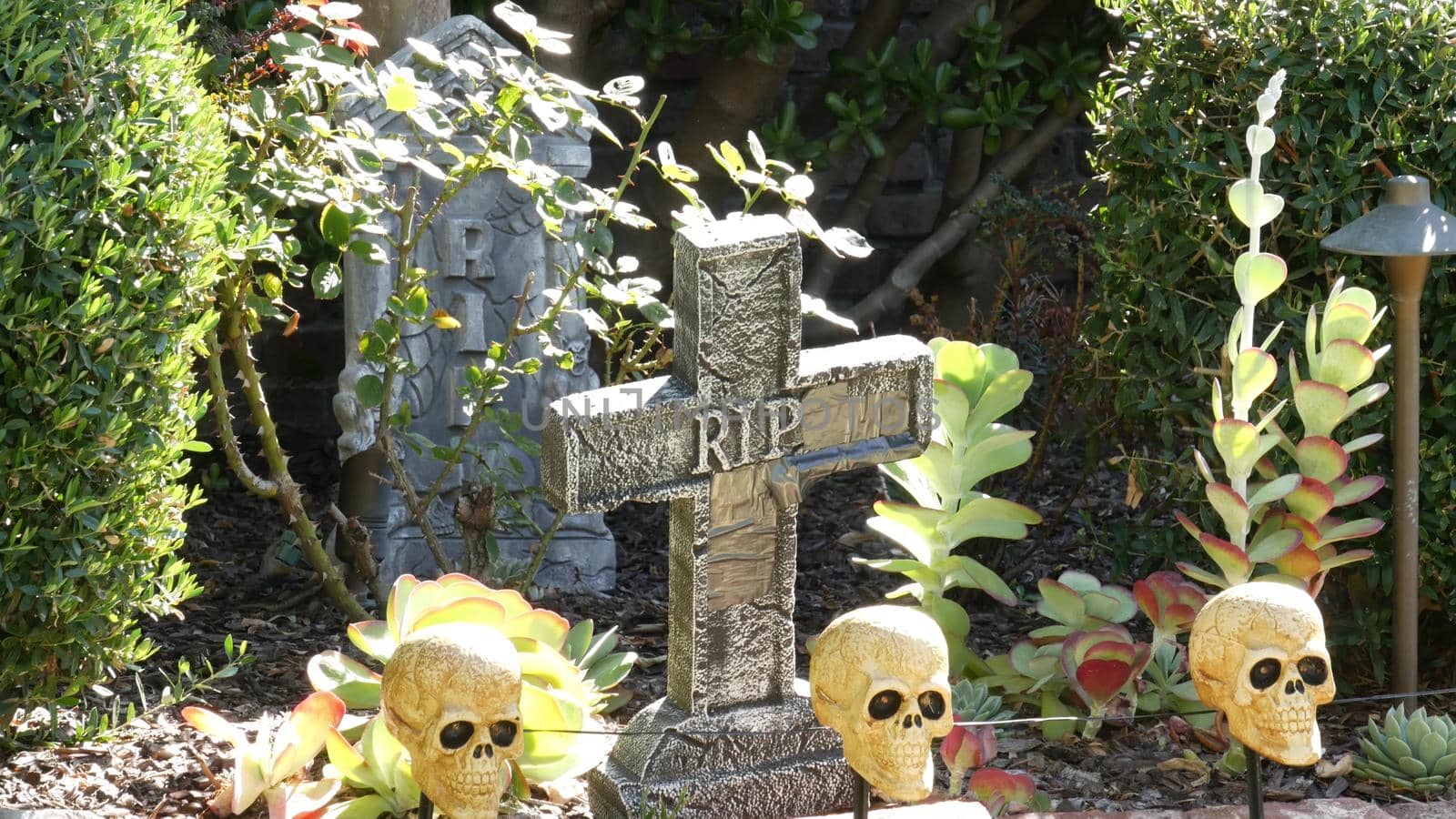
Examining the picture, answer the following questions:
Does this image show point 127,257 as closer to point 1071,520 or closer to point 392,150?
point 392,150

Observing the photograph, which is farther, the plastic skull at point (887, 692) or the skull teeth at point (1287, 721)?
the skull teeth at point (1287, 721)

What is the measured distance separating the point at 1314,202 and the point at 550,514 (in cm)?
211

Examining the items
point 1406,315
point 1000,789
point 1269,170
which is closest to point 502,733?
point 1000,789

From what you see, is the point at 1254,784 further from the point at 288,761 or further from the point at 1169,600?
the point at 288,761

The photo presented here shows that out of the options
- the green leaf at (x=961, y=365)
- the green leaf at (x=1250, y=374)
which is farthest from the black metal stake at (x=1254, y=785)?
the green leaf at (x=961, y=365)

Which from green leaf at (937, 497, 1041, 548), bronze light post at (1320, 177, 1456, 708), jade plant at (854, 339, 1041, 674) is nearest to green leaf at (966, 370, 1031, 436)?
jade plant at (854, 339, 1041, 674)

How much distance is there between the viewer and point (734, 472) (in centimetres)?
270

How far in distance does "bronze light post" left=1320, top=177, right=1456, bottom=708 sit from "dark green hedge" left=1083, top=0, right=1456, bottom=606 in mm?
77

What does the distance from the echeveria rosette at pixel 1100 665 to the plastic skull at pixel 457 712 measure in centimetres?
132

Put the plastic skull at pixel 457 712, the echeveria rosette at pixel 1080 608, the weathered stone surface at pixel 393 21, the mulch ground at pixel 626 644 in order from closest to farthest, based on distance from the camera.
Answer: the plastic skull at pixel 457 712
the mulch ground at pixel 626 644
the echeveria rosette at pixel 1080 608
the weathered stone surface at pixel 393 21

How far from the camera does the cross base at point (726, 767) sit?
2686 millimetres

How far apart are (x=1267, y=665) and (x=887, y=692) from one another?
548 mm

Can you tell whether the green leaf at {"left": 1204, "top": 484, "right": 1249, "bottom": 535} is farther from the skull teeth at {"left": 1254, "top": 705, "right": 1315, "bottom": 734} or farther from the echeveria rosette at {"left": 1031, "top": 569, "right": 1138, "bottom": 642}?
the skull teeth at {"left": 1254, "top": 705, "right": 1315, "bottom": 734}

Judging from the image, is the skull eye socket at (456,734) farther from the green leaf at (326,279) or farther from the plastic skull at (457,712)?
the green leaf at (326,279)
